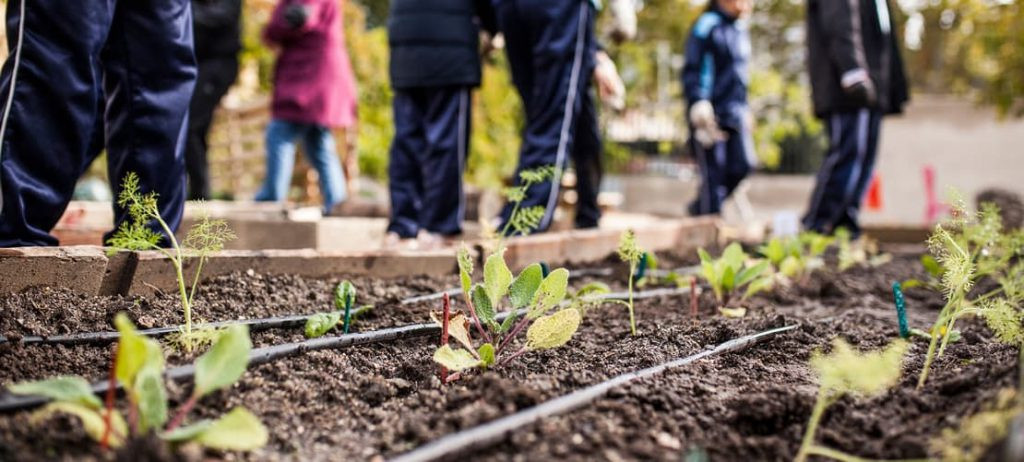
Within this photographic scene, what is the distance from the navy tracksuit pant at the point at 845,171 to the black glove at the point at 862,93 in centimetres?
12

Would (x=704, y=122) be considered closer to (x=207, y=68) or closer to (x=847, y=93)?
(x=847, y=93)

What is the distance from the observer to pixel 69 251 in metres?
1.86

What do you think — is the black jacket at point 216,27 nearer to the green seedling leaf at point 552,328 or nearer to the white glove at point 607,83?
the white glove at point 607,83

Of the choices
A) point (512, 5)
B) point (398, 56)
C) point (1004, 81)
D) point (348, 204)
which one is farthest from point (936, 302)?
point (1004, 81)

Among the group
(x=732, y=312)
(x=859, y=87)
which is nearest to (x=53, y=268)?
(x=732, y=312)

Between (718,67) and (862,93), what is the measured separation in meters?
1.36

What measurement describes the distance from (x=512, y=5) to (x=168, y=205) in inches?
72.9

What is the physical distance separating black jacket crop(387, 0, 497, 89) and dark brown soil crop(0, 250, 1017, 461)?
67.2 inches

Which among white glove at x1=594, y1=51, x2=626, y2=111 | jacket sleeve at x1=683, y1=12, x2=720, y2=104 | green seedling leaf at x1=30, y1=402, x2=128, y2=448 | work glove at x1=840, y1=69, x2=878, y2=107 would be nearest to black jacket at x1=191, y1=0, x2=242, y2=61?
white glove at x1=594, y1=51, x2=626, y2=111

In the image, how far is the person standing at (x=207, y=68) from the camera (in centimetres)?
471

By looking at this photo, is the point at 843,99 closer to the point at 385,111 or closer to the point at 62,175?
the point at 62,175

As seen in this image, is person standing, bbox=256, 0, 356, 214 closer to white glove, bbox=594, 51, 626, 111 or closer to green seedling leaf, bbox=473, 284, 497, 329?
white glove, bbox=594, 51, 626, 111

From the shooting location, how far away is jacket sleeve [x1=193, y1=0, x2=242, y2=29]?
183 inches

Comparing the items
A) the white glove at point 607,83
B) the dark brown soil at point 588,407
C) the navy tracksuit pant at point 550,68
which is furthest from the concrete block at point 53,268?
the white glove at point 607,83
